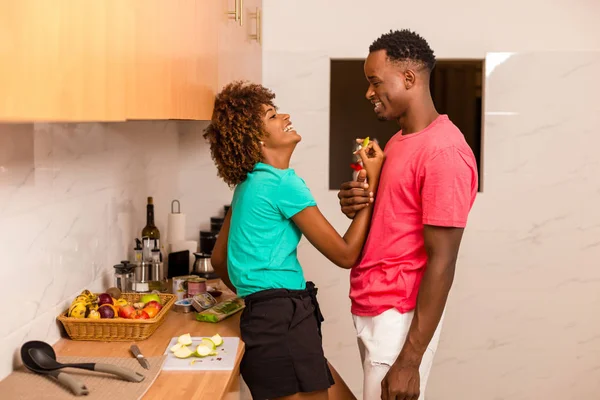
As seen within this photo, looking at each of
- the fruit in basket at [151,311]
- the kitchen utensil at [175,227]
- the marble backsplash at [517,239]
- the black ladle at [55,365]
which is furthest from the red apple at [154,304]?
the marble backsplash at [517,239]

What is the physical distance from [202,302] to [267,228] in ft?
1.64

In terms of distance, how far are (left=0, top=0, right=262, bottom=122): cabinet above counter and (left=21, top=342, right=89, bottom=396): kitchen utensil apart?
1.80ft

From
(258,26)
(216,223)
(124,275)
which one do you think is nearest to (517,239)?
(216,223)

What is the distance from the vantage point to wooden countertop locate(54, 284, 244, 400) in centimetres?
152

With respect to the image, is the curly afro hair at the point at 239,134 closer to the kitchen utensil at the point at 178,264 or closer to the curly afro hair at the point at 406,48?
the curly afro hair at the point at 406,48

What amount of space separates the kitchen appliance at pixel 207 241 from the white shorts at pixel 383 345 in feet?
4.31

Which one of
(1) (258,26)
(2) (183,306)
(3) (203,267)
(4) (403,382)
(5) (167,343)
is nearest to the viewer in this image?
(4) (403,382)

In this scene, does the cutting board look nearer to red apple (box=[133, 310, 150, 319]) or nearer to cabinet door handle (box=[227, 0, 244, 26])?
red apple (box=[133, 310, 150, 319])

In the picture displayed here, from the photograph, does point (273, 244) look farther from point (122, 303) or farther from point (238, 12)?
point (238, 12)

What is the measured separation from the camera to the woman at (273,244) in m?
1.83

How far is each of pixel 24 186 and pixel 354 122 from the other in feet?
9.69

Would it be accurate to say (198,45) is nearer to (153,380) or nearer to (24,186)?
(24,186)

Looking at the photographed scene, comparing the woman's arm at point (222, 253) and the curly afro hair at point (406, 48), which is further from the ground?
the curly afro hair at point (406, 48)

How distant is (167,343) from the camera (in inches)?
73.8
